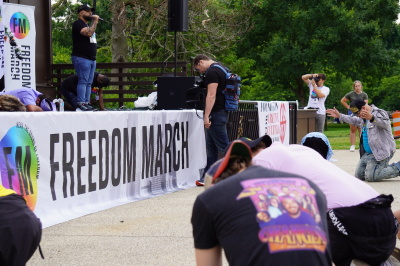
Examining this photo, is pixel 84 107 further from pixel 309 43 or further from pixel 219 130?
pixel 309 43

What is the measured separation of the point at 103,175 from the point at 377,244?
4.42 m

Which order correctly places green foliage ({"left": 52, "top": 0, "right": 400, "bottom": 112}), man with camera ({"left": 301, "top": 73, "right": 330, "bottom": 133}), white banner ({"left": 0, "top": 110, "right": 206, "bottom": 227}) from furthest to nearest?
green foliage ({"left": 52, "top": 0, "right": 400, "bottom": 112}) → man with camera ({"left": 301, "top": 73, "right": 330, "bottom": 133}) → white banner ({"left": 0, "top": 110, "right": 206, "bottom": 227})

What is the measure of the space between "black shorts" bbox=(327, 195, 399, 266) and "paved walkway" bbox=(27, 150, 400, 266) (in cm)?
146

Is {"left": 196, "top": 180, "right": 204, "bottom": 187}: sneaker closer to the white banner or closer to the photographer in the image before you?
the white banner

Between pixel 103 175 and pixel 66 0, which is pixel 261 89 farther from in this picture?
pixel 103 175

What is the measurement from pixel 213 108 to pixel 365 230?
6.13m

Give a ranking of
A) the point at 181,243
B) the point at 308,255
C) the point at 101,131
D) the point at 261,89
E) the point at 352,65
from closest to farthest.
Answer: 1. the point at 308,255
2. the point at 181,243
3. the point at 101,131
4. the point at 352,65
5. the point at 261,89

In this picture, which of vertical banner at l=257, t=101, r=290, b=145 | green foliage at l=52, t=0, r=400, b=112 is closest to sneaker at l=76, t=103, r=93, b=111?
vertical banner at l=257, t=101, r=290, b=145

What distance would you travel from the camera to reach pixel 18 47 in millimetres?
13078

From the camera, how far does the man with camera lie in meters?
17.0

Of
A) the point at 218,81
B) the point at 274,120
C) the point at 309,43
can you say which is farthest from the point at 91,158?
the point at 309,43

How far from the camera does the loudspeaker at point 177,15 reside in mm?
14969

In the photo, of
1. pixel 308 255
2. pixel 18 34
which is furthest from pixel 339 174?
pixel 18 34

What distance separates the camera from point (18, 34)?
1322cm
